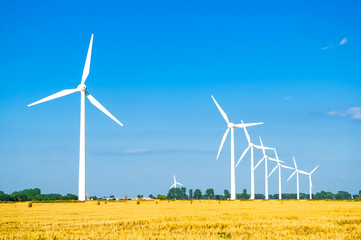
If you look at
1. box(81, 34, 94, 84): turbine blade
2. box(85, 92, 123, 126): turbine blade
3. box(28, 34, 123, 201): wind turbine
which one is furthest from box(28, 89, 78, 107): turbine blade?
box(81, 34, 94, 84): turbine blade

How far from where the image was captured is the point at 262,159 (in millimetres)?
131125

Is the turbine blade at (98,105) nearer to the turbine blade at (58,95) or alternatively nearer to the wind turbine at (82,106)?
the wind turbine at (82,106)

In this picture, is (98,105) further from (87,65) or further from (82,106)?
(87,65)

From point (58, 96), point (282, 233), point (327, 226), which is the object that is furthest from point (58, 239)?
point (58, 96)

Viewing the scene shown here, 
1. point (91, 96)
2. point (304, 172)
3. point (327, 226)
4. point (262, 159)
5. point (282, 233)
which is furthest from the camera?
point (304, 172)

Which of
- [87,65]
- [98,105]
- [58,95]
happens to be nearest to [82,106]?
[98,105]

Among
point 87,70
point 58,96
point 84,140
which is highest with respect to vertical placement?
point 87,70

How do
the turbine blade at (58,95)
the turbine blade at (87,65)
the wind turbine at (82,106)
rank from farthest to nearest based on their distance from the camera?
the turbine blade at (87,65)
the turbine blade at (58,95)
the wind turbine at (82,106)

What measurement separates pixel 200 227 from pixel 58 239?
7.50 metres

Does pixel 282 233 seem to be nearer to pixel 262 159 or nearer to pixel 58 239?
pixel 58 239

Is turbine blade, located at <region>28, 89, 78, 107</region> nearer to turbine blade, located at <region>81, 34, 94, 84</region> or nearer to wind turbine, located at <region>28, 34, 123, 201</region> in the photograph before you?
wind turbine, located at <region>28, 34, 123, 201</region>

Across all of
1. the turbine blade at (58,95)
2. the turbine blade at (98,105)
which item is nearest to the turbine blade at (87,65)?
the turbine blade at (98,105)

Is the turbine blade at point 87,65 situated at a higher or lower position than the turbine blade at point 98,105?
higher

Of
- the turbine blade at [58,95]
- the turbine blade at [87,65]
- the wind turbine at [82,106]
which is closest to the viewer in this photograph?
the wind turbine at [82,106]
